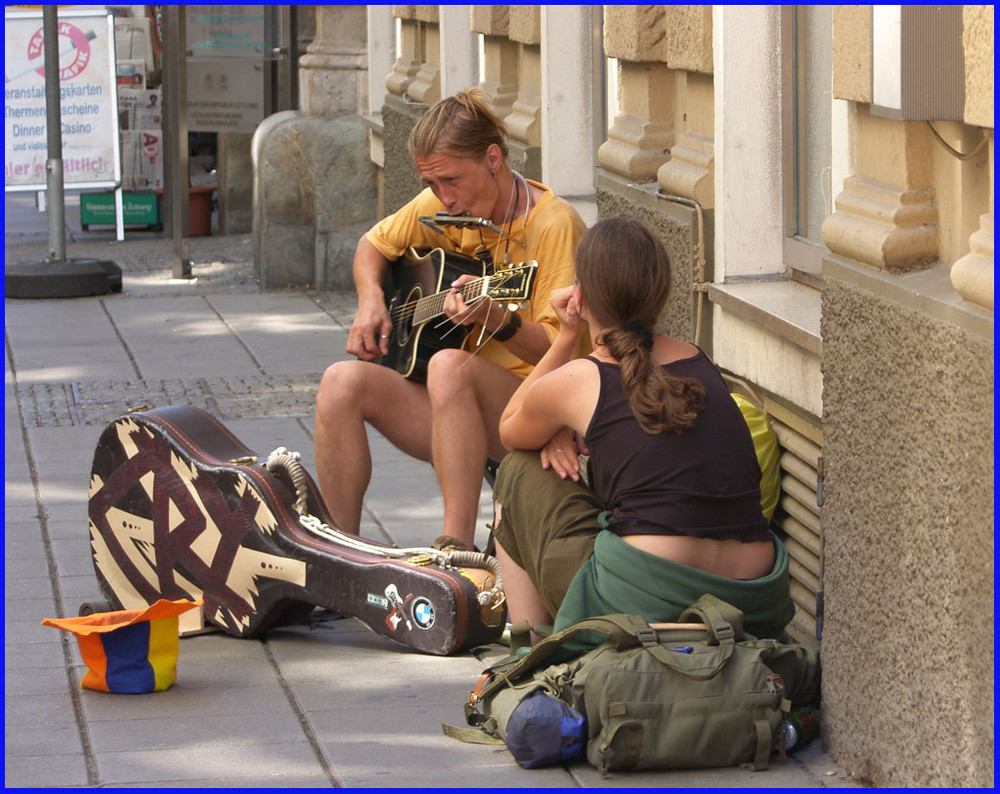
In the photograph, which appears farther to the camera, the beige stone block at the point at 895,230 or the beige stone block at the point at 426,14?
the beige stone block at the point at 426,14

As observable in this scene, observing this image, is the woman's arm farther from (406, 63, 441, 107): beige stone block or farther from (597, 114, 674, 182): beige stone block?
(406, 63, 441, 107): beige stone block

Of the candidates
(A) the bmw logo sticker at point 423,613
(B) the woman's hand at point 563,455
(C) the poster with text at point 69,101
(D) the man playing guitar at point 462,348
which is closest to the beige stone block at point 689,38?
(D) the man playing guitar at point 462,348

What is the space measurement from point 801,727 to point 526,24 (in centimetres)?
450

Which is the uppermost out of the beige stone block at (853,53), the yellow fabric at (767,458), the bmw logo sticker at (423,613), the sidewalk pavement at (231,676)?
the beige stone block at (853,53)

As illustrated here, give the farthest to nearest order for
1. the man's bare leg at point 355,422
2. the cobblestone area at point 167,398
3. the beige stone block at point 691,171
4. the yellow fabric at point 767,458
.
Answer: the cobblestone area at point 167,398 < the beige stone block at point 691,171 < the man's bare leg at point 355,422 < the yellow fabric at point 767,458

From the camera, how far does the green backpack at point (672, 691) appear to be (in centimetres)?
345

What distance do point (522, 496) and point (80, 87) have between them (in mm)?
9402

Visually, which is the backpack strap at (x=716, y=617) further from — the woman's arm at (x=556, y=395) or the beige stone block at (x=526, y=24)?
the beige stone block at (x=526, y=24)

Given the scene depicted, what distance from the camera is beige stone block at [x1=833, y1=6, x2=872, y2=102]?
3424 millimetres

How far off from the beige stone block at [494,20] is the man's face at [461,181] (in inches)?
132

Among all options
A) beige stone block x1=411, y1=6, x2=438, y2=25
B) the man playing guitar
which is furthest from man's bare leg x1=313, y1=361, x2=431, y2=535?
beige stone block x1=411, y1=6, x2=438, y2=25

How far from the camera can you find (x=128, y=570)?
485 cm

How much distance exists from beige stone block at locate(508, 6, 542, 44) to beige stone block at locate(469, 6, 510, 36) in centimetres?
24

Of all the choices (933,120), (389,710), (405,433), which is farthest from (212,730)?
(933,120)
